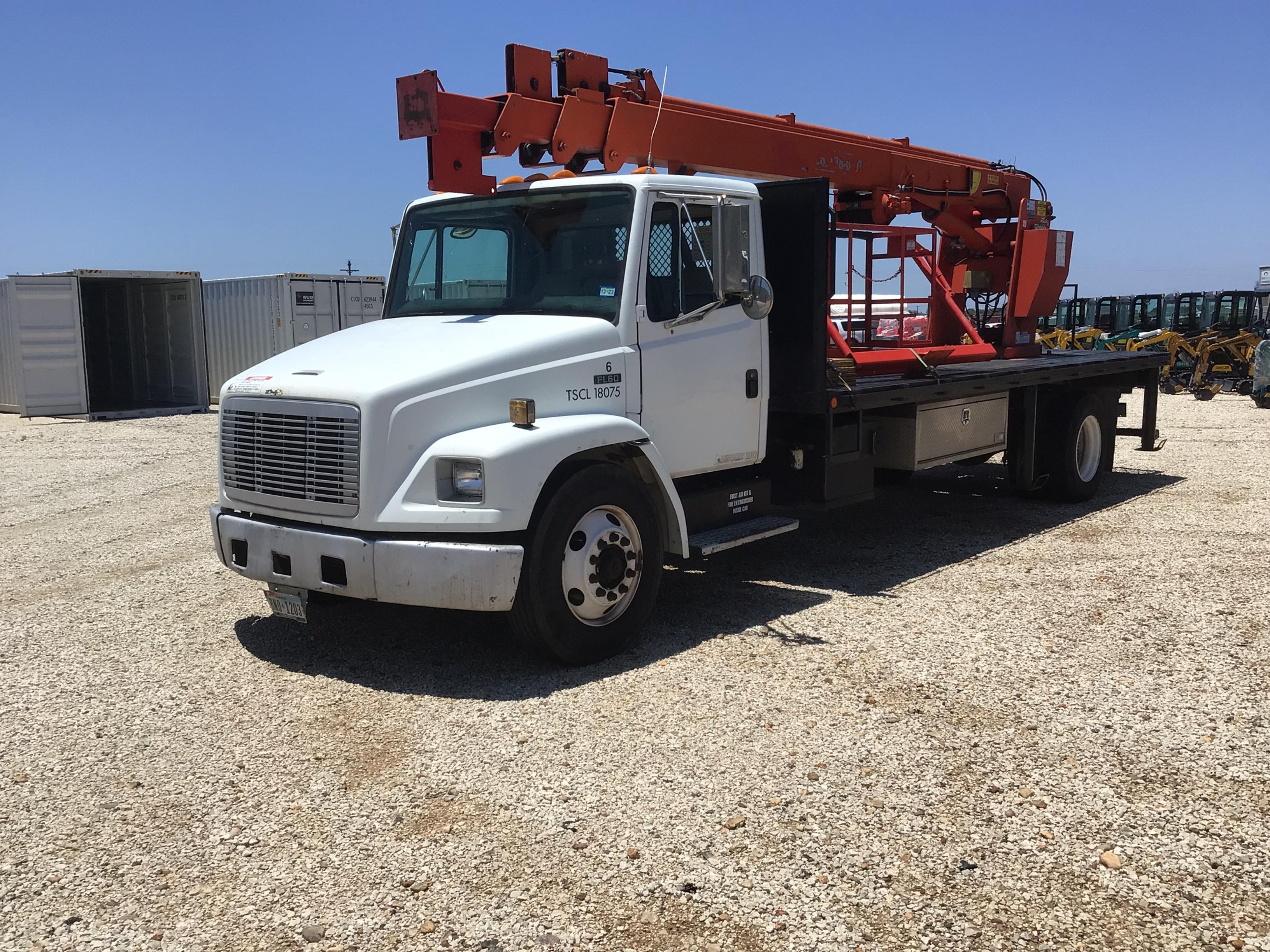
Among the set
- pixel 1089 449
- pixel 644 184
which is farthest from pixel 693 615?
pixel 1089 449

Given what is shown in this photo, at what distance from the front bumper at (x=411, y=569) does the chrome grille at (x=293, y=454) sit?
0.19 meters

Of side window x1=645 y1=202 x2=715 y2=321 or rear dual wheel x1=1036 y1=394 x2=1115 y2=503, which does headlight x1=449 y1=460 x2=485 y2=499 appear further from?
rear dual wheel x1=1036 y1=394 x2=1115 y2=503

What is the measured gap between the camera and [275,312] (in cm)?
2217

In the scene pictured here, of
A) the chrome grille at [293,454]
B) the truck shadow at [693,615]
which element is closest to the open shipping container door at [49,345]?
the truck shadow at [693,615]

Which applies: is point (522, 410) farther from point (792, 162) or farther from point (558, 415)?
point (792, 162)

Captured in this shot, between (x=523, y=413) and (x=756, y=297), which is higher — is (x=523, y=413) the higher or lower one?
the lower one

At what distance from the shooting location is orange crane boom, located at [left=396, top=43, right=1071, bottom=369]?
631 cm

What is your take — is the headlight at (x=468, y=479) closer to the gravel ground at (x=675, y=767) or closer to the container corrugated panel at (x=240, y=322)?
the gravel ground at (x=675, y=767)

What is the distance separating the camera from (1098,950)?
3.13 metres

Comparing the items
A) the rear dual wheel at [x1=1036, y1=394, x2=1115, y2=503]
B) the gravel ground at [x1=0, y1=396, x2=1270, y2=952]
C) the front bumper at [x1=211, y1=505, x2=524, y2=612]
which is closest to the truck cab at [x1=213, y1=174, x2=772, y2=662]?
the front bumper at [x1=211, y1=505, x2=524, y2=612]

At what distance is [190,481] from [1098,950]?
38.3ft

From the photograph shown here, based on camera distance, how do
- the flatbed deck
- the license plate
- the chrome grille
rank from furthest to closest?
the flatbed deck < the license plate < the chrome grille

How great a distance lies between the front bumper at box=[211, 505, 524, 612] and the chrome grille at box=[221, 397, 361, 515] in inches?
7.4

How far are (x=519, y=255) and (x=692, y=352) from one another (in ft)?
3.73
